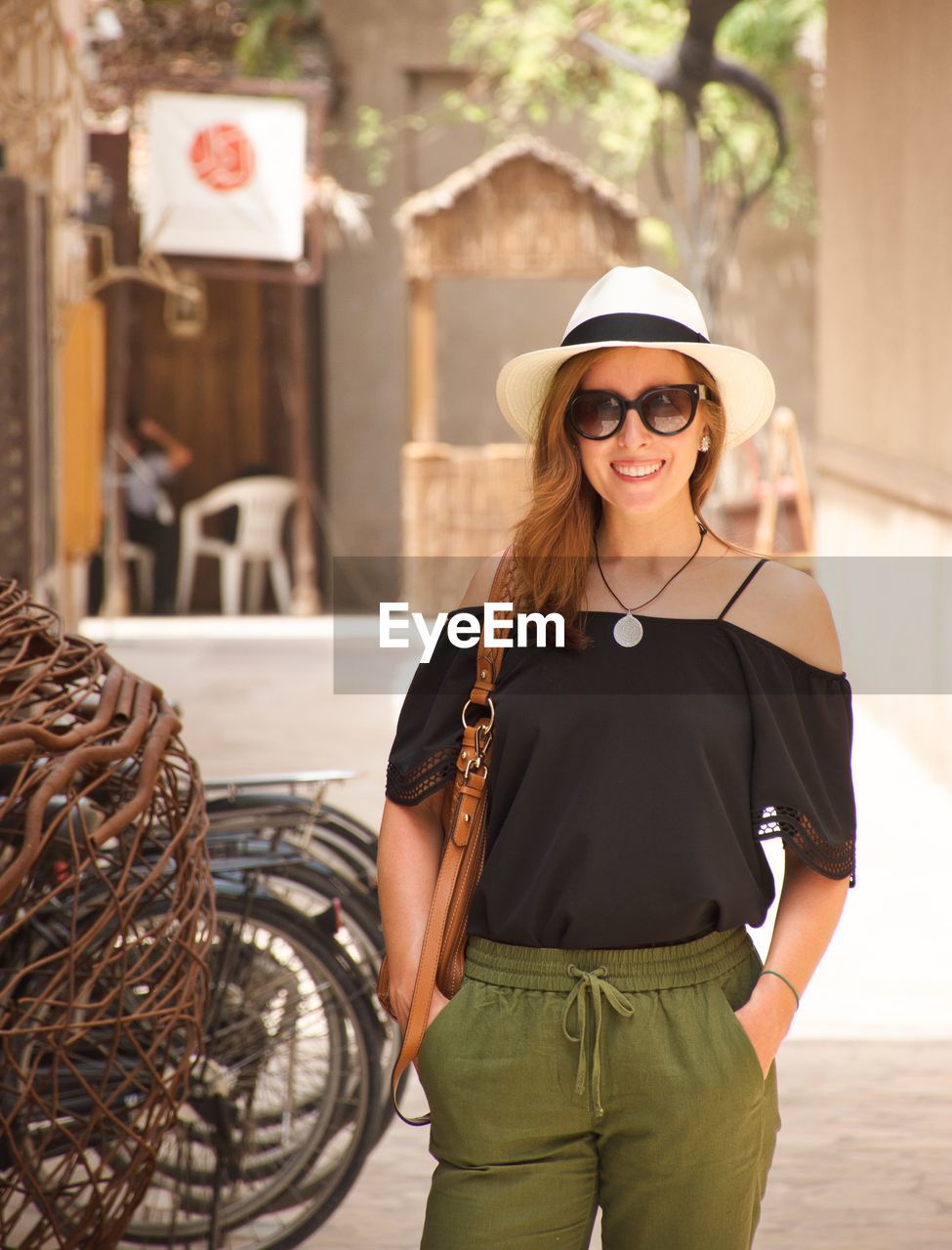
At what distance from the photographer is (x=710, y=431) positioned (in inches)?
93.0

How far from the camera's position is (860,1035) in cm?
514

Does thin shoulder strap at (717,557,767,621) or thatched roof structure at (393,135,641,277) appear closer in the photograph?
thin shoulder strap at (717,557,767,621)

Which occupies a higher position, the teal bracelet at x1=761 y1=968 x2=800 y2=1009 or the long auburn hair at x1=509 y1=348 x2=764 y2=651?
the long auburn hair at x1=509 y1=348 x2=764 y2=651

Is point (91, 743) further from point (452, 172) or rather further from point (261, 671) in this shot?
point (452, 172)

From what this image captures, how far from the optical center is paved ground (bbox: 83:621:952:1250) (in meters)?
3.95

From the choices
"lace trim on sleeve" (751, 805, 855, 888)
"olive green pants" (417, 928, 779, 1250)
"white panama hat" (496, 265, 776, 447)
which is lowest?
"olive green pants" (417, 928, 779, 1250)

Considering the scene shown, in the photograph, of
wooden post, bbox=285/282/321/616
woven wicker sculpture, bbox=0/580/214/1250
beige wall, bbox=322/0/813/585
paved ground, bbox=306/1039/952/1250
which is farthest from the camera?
beige wall, bbox=322/0/813/585

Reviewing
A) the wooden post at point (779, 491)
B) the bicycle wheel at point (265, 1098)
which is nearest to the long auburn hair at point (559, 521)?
the bicycle wheel at point (265, 1098)

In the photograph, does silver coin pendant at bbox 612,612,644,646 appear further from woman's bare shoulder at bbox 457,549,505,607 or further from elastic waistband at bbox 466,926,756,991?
elastic waistband at bbox 466,926,756,991

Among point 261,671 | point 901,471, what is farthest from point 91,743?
point 261,671

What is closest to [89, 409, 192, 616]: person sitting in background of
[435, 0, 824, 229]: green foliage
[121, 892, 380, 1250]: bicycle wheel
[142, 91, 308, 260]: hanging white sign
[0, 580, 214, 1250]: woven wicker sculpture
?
[142, 91, 308, 260]: hanging white sign

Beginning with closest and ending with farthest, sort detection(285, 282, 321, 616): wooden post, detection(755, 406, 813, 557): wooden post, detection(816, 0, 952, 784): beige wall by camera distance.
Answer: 1. detection(816, 0, 952, 784): beige wall
2. detection(755, 406, 813, 557): wooden post
3. detection(285, 282, 321, 616): wooden post

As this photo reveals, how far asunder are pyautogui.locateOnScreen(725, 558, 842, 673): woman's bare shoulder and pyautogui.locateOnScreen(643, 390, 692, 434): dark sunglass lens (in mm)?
223

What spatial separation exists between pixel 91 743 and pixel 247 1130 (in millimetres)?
1147
